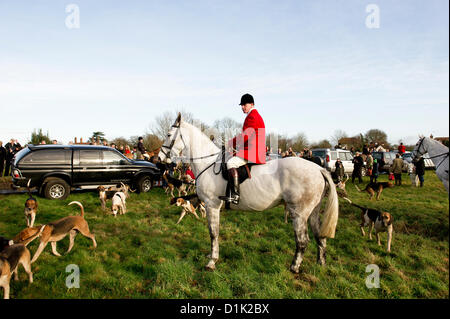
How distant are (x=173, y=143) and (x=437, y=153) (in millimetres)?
8581

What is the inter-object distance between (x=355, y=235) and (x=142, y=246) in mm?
5459

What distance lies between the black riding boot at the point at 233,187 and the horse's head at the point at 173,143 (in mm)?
1382

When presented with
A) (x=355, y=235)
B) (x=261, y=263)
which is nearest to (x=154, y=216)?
(x=261, y=263)

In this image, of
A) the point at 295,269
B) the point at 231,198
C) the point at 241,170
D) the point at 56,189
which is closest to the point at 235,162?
the point at 241,170

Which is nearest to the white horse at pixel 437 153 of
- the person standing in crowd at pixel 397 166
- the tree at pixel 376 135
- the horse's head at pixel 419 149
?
the horse's head at pixel 419 149

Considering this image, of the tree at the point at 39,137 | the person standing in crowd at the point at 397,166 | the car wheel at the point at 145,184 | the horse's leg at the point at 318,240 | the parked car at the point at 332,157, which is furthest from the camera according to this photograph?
the tree at the point at 39,137

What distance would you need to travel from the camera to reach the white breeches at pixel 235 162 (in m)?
4.67

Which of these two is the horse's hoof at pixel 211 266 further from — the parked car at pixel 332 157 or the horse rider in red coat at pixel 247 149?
the parked car at pixel 332 157

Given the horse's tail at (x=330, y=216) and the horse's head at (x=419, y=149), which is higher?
the horse's head at (x=419, y=149)

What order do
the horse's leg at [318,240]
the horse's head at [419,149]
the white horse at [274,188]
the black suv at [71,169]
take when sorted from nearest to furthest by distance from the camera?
the white horse at [274,188] < the horse's leg at [318,240] < the horse's head at [419,149] < the black suv at [71,169]

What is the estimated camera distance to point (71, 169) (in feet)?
32.8
